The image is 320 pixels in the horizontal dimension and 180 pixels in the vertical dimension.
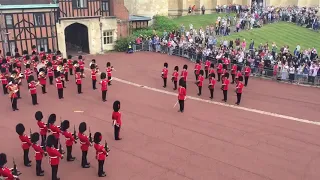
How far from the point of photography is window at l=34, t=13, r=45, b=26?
24.6 meters

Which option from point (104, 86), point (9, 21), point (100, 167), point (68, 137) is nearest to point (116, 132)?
point (68, 137)

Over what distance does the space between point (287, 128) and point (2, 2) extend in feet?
64.1

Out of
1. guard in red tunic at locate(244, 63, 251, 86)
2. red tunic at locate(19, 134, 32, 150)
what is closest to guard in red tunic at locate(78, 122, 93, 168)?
red tunic at locate(19, 134, 32, 150)

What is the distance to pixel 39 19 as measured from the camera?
2475 cm

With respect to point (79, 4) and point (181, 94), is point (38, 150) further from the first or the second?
point (79, 4)

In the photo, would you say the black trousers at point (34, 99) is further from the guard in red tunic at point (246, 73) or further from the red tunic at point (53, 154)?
the guard in red tunic at point (246, 73)

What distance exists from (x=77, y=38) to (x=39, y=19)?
492 centimetres

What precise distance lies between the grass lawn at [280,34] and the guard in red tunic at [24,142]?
21.0 m

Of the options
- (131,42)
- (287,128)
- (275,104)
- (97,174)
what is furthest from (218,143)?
(131,42)

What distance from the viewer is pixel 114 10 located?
94.4 feet

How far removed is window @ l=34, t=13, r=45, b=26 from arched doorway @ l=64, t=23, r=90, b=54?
354 centimetres

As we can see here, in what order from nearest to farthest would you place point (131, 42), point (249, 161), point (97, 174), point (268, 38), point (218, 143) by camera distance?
point (97, 174), point (249, 161), point (218, 143), point (131, 42), point (268, 38)

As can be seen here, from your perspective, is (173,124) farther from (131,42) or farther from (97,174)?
(131,42)

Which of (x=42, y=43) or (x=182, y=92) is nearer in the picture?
(x=182, y=92)
